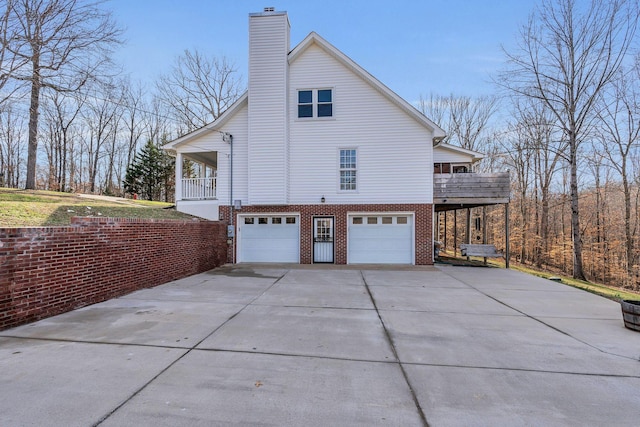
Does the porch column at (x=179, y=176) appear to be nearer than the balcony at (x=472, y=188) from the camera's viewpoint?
No

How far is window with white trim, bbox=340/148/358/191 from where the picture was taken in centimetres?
1250

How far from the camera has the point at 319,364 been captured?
3545 millimetres

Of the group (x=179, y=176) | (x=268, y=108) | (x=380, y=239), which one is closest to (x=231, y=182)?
(x=179, y=176)

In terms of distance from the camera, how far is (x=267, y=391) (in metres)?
2.94

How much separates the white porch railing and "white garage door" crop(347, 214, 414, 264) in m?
6.44

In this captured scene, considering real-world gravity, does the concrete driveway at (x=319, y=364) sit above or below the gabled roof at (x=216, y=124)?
below

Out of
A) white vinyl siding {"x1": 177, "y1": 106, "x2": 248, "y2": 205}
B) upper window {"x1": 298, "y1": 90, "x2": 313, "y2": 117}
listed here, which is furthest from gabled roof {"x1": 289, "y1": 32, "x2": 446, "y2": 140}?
white vinyl siding {"x1": 177, "y1": 106, "x2": 248, "y2": 205}

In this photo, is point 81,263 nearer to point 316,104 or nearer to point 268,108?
point 268,108

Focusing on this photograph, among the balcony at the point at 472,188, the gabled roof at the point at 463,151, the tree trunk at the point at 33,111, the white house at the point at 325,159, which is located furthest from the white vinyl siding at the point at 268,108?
the tree trunk at the point at 33,111

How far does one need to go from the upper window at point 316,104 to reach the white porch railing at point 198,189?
497 centimetres

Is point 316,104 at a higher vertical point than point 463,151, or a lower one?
higher

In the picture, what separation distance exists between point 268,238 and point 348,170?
Result: 4.43m

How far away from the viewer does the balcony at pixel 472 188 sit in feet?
40.3

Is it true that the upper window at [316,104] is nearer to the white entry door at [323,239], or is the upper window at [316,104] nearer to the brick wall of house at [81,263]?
the white entry door at [323,239]
